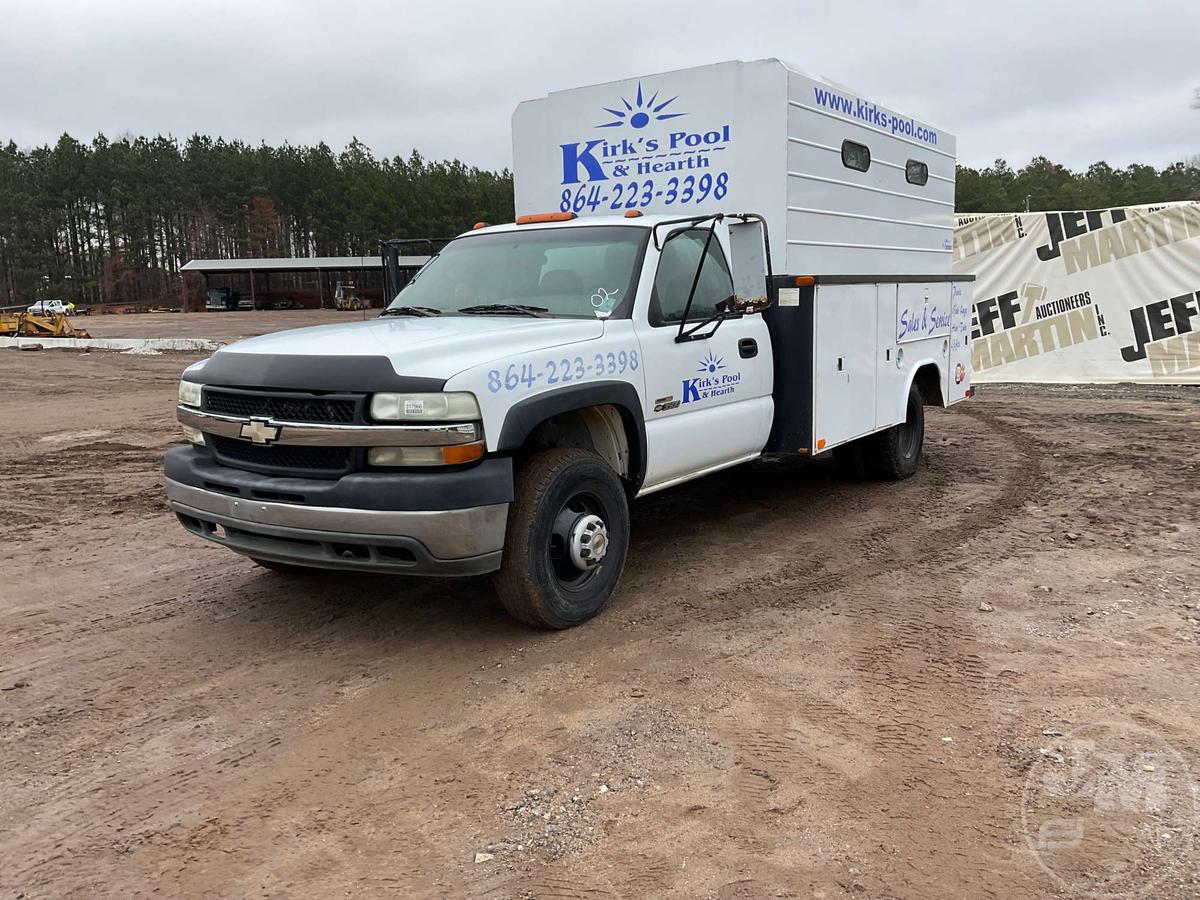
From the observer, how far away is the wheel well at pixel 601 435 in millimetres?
4914

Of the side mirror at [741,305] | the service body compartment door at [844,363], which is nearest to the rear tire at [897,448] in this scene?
the service body compartment door at [844,363]

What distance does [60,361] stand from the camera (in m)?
23.6

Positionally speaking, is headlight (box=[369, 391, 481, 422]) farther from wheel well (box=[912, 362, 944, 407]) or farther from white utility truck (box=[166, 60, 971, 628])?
wheel well (box=[912, 362, 944, 407])

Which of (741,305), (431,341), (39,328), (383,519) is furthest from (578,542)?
(39,328)

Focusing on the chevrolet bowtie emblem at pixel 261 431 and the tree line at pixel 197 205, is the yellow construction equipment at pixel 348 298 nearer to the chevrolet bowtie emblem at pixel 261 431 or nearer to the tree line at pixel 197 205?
the tree line at pixel 197 205

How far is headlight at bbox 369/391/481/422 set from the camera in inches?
159

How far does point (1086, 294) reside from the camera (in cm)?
1575

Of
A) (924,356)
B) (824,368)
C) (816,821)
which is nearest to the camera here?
(816,821)

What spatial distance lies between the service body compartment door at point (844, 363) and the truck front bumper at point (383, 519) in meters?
2.91

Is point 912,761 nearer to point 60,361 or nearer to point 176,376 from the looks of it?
point 176,376

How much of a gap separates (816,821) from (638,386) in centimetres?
255

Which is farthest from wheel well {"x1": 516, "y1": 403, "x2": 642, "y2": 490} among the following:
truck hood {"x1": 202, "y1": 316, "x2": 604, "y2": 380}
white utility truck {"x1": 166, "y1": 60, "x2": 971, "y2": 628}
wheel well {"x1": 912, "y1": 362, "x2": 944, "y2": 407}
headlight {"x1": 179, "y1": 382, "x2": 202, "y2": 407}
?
wheel well {"x1": 912, "y1": 362, "x2": 944, "y2": 407}

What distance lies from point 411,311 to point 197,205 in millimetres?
80957

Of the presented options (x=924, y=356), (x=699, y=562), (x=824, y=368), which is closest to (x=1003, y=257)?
(x=924, y=356)
